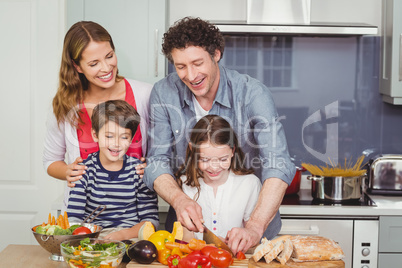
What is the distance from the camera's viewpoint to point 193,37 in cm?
200

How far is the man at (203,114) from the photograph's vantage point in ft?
6.45

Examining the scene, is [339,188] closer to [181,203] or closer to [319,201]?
[319,201]

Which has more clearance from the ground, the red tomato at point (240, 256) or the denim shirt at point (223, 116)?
the denim shirt at point (223, 116)

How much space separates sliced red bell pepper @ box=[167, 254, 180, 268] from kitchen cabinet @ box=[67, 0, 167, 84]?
1.47 meters

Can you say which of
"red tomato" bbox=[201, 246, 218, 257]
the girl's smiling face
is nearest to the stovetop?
the girl's smiling face

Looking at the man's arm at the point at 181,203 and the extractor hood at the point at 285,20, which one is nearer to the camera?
the man's arm at the point at 181,203

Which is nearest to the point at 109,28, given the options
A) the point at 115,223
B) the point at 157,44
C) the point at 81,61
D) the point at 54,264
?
the point at 157,44

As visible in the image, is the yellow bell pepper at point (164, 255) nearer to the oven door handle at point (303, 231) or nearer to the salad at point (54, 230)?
the salad at point (54, 230)

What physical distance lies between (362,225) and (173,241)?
139 centimetres

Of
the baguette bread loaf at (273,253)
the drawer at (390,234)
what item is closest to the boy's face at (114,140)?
the baguette bread loaf at (273,253)

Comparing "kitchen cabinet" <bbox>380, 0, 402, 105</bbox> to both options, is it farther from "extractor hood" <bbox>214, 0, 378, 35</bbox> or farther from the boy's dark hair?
the boy's dark hair

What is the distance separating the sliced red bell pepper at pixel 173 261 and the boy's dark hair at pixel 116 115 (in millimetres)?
645

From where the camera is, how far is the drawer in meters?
2.79

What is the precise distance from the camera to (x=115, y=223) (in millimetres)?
2107
